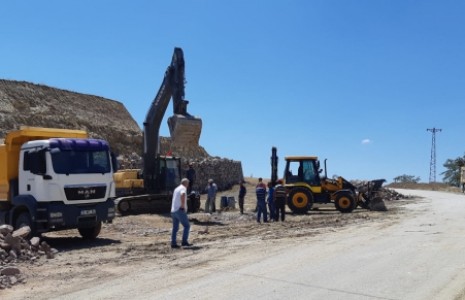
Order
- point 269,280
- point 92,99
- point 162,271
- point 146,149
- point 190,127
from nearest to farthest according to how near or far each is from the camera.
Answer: point 269,280, point 162,271, point 190,127, point 146,149, point 92,99

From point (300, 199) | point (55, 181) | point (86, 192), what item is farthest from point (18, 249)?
point (300, 199)

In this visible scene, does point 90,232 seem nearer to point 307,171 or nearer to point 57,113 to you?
point 307,171

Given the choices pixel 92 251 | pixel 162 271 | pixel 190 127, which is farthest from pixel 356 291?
Answer: pixel 190 127

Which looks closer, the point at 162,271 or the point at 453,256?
the point at 162,271

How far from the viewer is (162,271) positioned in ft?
30.9

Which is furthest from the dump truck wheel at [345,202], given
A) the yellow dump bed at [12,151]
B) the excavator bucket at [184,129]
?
the yellow dump bed at [12,151]

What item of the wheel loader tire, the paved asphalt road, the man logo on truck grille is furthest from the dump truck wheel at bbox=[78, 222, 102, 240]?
the wheel loader tire

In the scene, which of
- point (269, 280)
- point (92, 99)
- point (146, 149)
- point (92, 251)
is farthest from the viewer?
point (92, 99)

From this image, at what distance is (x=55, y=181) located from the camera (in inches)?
515

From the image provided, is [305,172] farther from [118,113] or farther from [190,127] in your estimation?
[118,113]

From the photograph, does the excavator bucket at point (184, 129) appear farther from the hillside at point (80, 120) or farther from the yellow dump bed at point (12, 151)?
the hillside at point (80, 120)

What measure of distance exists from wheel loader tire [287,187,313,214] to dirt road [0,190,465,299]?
250 inches

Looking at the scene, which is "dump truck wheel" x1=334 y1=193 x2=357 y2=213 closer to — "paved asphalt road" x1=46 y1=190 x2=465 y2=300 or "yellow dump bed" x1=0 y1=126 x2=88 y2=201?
"paved asphalt road" x1=46 y1=190 x2=465 y2=300

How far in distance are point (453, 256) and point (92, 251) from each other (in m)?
8.03
